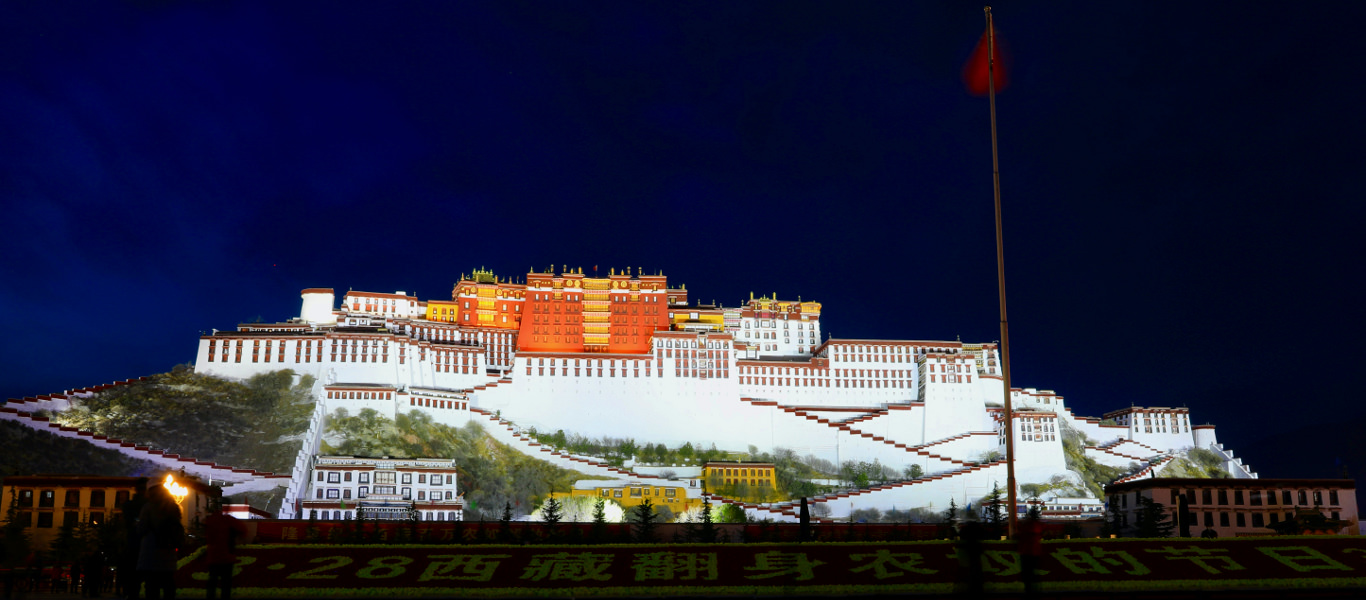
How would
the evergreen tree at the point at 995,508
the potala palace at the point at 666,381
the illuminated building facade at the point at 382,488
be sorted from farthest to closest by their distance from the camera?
1. the potala palace at the point at 666,381
2. the illuminated building facade at the point at 382,488
3. the evergreen tree at the point at 995,508

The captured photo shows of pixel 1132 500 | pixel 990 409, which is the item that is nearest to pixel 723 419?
pixel 990 409

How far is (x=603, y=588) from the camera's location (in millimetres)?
24812

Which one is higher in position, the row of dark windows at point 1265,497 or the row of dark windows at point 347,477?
the row of dark windows at point 347,477

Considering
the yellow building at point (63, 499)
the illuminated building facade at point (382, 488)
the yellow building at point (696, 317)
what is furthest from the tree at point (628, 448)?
the yellow building at point (63, 499)

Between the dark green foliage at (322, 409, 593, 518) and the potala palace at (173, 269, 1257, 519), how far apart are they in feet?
4.48

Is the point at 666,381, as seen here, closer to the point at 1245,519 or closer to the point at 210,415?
the point at 210,415

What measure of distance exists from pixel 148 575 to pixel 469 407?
251ft

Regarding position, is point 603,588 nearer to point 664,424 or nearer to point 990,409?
point 664,424

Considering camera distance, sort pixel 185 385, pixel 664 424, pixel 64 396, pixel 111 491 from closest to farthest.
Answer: pixel 111 491 < pixel 64 396 < pixel 185 385 < pixel 664 424

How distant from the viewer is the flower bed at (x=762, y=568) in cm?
2502

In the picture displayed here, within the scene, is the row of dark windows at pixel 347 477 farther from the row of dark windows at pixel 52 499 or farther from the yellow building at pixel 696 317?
the yellow building at pixel 696 317

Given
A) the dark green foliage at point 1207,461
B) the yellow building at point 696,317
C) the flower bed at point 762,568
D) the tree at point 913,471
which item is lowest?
the flower bed at point 762,568

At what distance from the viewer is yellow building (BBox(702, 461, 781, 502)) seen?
276 ft

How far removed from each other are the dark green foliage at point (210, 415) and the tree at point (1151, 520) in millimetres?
55904
